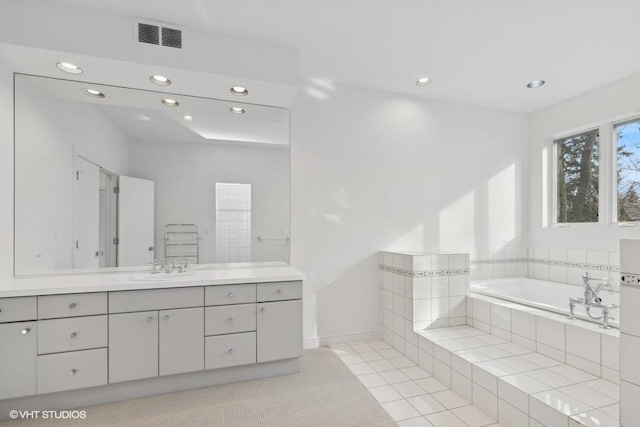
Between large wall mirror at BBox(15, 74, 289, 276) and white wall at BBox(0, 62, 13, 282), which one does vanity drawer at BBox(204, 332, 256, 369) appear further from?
white wall at BBox(0, 62, 13, 282)

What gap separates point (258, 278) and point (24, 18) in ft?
7.17

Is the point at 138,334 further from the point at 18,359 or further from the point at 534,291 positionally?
the point at 534,291

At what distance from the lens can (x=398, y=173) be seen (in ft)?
Answer: 11.2

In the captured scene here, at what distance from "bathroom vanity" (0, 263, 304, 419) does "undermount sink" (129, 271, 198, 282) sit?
1.0 inches

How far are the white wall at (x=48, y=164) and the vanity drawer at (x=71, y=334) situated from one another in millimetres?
559

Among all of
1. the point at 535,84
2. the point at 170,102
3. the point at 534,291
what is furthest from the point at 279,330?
the point at 535,84

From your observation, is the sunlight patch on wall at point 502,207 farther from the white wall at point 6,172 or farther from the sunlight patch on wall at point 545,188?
the white wall at point 6,172

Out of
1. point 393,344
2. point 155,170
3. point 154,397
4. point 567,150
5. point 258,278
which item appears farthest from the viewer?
point 567,150

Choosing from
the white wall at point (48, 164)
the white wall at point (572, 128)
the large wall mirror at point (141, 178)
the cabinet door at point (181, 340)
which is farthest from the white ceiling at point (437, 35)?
the cabinet door at point (181, 340)

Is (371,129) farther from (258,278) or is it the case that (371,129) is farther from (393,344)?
(393,344)

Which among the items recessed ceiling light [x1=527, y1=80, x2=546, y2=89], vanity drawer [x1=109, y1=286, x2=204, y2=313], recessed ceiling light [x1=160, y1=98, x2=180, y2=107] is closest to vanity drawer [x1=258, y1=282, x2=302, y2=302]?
vanity drawer [x1=109, y1=286, x2=204, y2=313]

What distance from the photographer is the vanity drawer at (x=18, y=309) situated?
6.14 ft

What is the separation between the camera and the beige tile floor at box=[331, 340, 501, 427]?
6.40 ft

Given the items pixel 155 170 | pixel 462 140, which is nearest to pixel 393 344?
pixel 462 140
